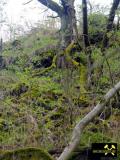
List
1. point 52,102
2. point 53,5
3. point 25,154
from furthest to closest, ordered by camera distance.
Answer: point 53,5 → point 52,102 → point 25,154

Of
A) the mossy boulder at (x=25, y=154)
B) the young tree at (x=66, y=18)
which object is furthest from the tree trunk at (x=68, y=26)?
the mossy boulder at (x=25, y=154)

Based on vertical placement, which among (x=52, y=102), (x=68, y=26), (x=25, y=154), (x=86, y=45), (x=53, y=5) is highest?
(x=53, y=5)

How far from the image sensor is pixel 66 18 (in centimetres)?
997

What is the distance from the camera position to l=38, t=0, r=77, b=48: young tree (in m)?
9.10

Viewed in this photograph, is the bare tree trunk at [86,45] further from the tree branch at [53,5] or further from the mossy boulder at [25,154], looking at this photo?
the mossy boulder at [25,154]

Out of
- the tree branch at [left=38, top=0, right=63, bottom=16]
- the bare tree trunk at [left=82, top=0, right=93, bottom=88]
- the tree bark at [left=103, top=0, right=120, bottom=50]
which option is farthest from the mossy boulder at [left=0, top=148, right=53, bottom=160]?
the tree branch at [left=38, top=0, right=63, bottom=16]

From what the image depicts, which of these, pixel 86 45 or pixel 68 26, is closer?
pixel 68 26

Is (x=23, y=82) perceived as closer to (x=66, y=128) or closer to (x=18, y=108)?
(x=18, y=108)

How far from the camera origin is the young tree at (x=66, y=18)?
910 cm

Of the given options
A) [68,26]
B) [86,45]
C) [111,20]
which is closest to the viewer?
[111,20]

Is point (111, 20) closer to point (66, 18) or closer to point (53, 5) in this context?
point (66, 18)

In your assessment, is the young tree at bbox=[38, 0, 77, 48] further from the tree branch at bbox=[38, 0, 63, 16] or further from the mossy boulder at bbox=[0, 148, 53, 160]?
the mossy boulder at bbox=[0, 148, 53, 160]

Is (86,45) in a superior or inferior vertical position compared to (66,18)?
inferior

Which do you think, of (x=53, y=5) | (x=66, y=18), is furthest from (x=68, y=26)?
(x=53, y=5)
